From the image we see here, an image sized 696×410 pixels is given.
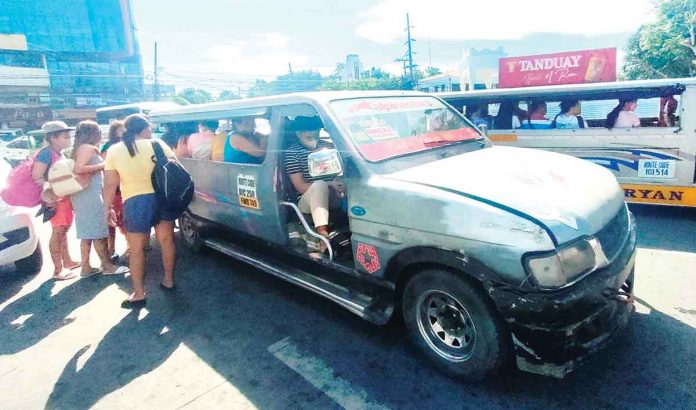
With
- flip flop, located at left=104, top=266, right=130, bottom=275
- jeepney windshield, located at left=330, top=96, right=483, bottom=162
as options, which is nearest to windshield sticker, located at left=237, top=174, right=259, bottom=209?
jeepney windshield, located at left=330, top=96, right=483, bottom=162

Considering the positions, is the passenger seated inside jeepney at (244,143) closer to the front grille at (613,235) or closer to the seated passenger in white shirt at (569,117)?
the front grille at (613,235)

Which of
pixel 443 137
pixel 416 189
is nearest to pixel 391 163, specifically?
pixel 416 189

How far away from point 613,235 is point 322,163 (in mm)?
1950

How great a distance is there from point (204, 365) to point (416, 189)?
2068 mm

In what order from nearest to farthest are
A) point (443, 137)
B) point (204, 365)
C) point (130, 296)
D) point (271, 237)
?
point (204, 365)
point (443, 137)
point (271, 237)
point (130, 296)

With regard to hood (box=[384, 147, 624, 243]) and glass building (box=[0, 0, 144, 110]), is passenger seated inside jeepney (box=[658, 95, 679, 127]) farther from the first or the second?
glass building (box=[0, 0, 144, 110])

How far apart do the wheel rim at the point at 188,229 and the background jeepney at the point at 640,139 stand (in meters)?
6.27

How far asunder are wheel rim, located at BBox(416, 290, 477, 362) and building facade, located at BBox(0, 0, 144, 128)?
56.3 meters

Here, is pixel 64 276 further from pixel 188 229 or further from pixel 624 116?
pixel 624 116

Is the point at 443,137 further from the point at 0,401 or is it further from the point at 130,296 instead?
the point at 0,401

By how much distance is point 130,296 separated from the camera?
174 inches

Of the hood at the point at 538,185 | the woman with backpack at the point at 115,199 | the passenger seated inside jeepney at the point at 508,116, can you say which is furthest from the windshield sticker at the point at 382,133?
the passenger seated inside jeepney at the point at 508,116

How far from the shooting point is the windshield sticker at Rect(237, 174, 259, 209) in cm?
397

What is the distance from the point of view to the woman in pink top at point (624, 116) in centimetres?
663
